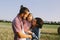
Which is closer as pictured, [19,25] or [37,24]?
[19,25]

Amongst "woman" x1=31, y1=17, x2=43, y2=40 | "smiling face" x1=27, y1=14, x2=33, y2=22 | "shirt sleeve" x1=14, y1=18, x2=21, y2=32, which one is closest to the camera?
"shirt sleeve" x1=14, y1=18, x2=21, y2=32

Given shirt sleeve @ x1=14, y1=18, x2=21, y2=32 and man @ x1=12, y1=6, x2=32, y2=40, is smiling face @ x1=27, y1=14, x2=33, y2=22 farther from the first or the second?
shirt sleeve @ x1=14, y1=18, x2=21, y2=32

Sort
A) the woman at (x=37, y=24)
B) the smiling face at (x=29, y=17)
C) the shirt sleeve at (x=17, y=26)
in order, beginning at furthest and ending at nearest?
the woman at (x=37, y=24) → the smiling face at (x=29, y=17) → the shirt sleeve at (x=17, y=26)

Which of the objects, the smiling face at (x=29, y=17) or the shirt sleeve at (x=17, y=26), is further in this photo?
the smiling face at (x=29, y=17)

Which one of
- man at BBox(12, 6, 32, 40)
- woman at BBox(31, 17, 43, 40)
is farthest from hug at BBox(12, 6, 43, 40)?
woman at BBox(31, 17, 43, 40)

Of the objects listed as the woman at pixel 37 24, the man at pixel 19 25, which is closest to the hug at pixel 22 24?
the man at pixel 19 25

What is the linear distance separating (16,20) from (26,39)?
0.71 metres

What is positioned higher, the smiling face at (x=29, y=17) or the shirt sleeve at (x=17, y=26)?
the smiling face at (x=29, y=17)

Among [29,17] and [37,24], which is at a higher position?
[29,17]

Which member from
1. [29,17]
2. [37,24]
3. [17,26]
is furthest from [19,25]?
[37,24]

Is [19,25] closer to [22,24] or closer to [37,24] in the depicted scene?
[22,24]

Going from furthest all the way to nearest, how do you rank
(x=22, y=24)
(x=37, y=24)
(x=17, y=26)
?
(x=37, y=24) < (x=22, y=24) < (x=17, y=26)

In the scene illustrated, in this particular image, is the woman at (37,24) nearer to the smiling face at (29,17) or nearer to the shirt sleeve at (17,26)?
the smiling face at (29,17)

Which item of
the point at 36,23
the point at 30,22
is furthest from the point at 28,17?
the point at 36,23
